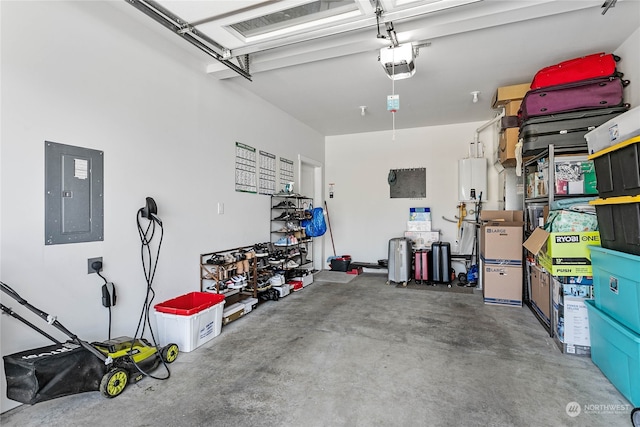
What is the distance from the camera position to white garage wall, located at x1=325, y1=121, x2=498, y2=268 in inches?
228

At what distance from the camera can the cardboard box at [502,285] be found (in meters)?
3.87

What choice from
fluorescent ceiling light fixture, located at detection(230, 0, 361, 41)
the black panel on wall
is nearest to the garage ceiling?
fluorescent ceiling light fixture, located at detection(230, 0, 361, 41)

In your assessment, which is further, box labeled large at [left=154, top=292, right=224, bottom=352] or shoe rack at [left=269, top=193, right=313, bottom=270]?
shoe rack at [left=269, top=193, right=313, bottom=270]

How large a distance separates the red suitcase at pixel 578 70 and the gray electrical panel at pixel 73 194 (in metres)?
4.30

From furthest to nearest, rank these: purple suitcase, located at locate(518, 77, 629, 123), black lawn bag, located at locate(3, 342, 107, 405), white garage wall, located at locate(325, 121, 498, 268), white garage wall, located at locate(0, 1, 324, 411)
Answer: white garage wall, located at locate(325, 121, 498, 268), purple suitcase, located at locate(518, 77, 629, 123), white garage wall, located at locate(0, 1, 324, 411), black lawn bag, located at locate(3, 342, 107, 405)

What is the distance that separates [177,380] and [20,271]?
1.22 meters

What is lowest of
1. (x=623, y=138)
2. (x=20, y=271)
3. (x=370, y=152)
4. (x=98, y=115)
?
(x=20, y=271)

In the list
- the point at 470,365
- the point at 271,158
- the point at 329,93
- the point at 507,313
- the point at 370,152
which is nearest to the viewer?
the point at 470,365

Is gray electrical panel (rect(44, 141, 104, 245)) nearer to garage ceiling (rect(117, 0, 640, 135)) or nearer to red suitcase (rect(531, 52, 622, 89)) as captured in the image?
garage ceiling (rect(117, 0, 640, 135))

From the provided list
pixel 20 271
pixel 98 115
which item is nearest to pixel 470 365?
pixel 20 271

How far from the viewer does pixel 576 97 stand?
123 inches

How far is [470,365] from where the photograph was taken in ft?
7.93

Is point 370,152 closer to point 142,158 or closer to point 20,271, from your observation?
point 142,158

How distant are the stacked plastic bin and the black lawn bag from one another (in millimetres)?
3236
